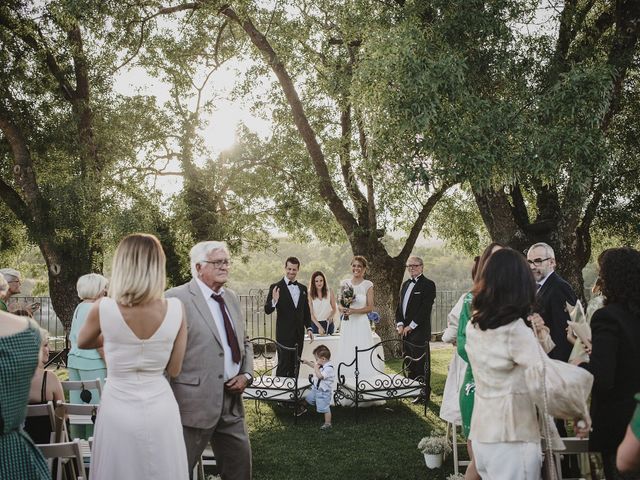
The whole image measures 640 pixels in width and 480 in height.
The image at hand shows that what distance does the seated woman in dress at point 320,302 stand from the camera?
11.2 metres

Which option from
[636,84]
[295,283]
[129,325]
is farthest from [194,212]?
[129,325]

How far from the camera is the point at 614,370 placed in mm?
3535

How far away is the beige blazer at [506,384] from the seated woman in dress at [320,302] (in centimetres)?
747

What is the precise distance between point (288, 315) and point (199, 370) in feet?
18.6

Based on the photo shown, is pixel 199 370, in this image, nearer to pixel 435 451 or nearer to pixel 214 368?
pixel 214 368

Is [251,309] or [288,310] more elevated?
[288,310]

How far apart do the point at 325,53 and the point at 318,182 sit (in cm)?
298

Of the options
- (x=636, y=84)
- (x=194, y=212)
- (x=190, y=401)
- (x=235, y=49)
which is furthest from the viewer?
(x=235, y=49)

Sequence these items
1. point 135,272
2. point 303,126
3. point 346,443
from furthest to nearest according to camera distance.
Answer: point 303,126, point 346,443, point 135,272

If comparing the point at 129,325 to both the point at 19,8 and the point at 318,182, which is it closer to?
the point at 318,182

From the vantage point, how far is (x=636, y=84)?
555 inches

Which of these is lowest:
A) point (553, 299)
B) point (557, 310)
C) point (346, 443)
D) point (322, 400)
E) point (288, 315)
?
point (346, 443)

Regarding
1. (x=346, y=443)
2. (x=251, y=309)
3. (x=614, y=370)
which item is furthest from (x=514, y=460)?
(x=251, y=309)

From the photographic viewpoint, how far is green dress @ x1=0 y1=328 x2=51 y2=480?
2.65 m
